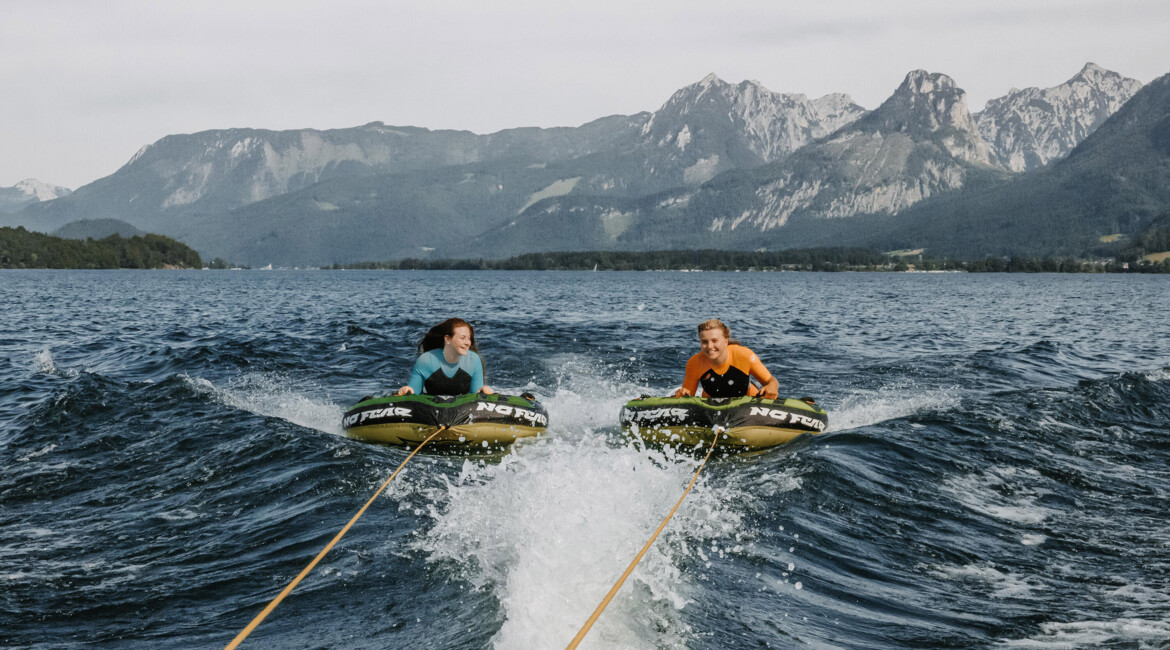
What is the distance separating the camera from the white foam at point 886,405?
15.8m

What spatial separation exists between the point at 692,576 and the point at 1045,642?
2838 mm

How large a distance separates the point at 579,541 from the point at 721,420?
580 centimetres

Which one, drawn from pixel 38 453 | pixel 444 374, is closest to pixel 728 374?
pixel 444 374

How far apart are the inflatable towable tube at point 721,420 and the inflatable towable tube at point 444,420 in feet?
6.51

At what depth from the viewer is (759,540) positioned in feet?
28.6

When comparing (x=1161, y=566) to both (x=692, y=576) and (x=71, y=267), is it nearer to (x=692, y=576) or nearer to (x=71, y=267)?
(x=692, y=576)

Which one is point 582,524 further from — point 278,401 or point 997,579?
point 278,401

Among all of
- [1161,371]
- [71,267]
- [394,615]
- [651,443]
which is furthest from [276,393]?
[71,267]

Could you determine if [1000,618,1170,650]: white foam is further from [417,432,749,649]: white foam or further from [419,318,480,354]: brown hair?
[419,318,480,354]: brown hair

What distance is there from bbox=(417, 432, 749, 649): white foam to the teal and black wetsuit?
3196mm

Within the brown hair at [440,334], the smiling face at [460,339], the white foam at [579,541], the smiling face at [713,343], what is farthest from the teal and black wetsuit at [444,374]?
the smiling face at [713,343]

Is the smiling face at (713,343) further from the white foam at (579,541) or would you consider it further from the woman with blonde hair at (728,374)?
the white foam at (579,541)

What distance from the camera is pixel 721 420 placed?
494 inches

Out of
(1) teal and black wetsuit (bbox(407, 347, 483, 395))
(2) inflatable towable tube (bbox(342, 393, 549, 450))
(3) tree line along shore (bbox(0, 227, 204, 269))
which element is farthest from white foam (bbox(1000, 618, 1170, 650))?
(3) tree line along shore (bbox(0, 227, 204, 269))
